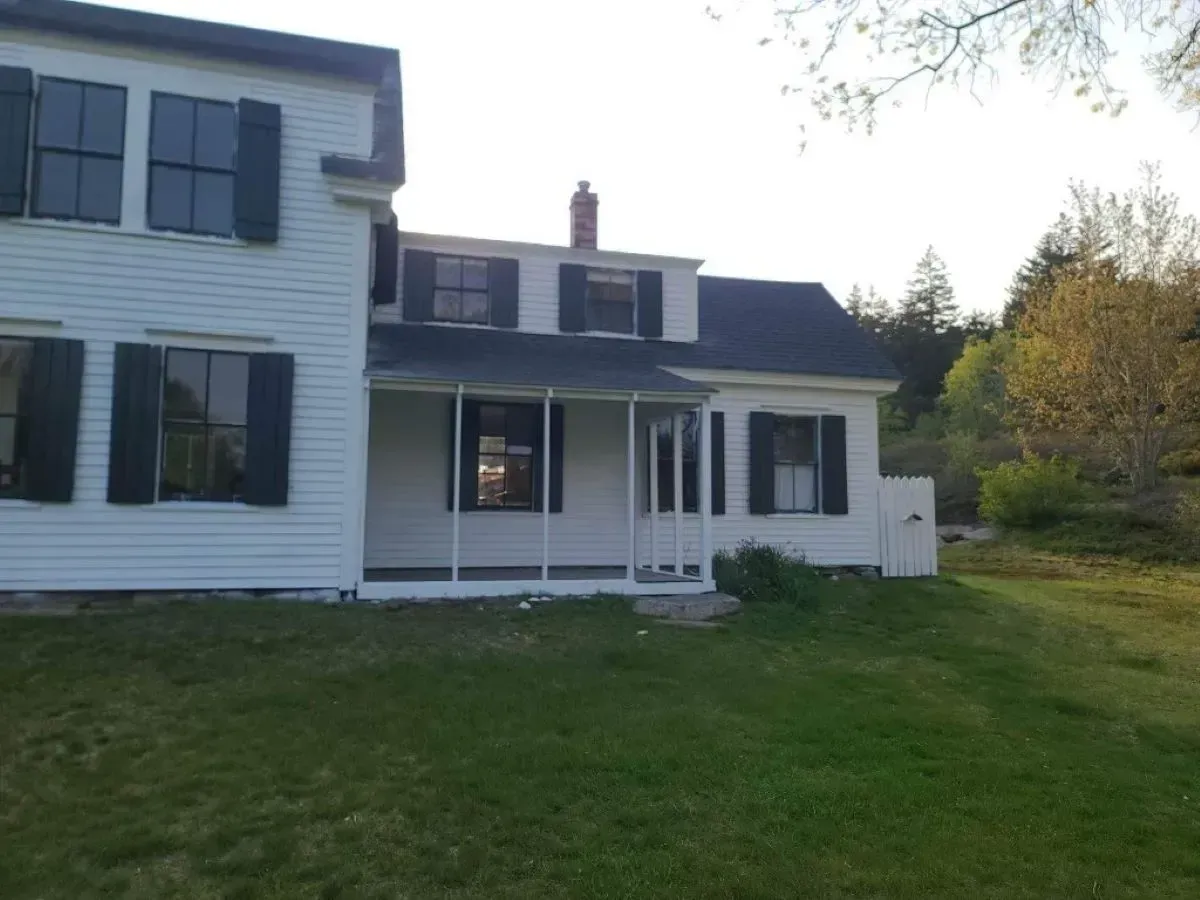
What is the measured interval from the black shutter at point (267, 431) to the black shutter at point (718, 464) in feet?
21.9

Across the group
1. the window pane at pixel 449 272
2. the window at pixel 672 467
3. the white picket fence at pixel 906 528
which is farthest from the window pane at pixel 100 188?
the white picket fence at pixel 906 528

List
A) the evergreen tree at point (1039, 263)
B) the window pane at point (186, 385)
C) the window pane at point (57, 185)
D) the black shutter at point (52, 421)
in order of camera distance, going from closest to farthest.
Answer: the black shutter at point (52, 421) < the window pane at point (57, 185) < the window pane at point (186, 385) < the evergreen tree at point (1039, 263)

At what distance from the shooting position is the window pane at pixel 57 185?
369 inches

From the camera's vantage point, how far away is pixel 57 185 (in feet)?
31.0

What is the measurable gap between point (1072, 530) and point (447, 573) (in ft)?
52.1

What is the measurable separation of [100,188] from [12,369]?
217 cm

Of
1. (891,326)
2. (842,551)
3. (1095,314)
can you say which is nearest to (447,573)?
(842,551)

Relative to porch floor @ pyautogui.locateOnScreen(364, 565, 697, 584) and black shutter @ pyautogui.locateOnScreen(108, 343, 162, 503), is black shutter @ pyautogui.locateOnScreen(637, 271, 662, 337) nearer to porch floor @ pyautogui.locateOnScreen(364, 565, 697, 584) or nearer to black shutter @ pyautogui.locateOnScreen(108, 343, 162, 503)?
porch floor @ pyautogui.locateOnScreen(364, 565, 697, 584)

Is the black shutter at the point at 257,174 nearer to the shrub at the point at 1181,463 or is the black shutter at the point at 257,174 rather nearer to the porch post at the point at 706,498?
the porch post at the point at 706,498

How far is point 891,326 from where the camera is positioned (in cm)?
5338

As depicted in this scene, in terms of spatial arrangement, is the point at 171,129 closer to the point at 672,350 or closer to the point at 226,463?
the point at 226,463

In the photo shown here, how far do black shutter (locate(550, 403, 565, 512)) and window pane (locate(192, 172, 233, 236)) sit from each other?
5.08m

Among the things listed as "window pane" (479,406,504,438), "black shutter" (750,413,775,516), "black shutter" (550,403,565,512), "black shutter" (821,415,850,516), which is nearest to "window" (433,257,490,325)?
"window pane" (479,406,504,438)

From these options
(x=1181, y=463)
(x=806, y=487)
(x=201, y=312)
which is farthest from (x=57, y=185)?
(x=1181, y=463)
